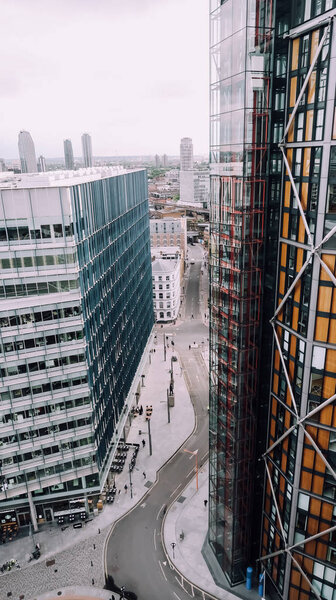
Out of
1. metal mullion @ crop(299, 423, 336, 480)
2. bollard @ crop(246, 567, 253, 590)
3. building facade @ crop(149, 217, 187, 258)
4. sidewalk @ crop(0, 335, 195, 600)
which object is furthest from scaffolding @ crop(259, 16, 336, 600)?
building facade @ crop(149, 217, 187, 258)

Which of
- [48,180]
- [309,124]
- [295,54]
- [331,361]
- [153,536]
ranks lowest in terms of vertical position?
[153,536]

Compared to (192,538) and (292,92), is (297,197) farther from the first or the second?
(192,538)

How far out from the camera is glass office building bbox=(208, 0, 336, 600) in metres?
32.5

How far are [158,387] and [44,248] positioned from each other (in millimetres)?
59075

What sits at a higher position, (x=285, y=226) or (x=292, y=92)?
(x=292, y=92)

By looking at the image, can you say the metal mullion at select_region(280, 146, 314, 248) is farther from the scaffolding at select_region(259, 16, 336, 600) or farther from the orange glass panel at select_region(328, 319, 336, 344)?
the orange glass panel at select_region(328, 319, 336, 344)

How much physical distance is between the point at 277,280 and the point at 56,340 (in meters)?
28.2

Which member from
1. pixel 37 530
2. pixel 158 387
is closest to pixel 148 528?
pixel 37 530

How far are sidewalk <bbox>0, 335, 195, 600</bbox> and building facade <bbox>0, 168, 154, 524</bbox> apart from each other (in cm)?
431

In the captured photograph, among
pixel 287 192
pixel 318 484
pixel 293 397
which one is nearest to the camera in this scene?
pixel 287 192

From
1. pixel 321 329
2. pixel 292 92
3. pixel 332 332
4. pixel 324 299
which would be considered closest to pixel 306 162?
pixel 292 92

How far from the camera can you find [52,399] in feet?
175

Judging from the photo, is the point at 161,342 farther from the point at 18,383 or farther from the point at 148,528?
the point at 18,383

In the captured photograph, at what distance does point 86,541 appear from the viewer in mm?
58312
